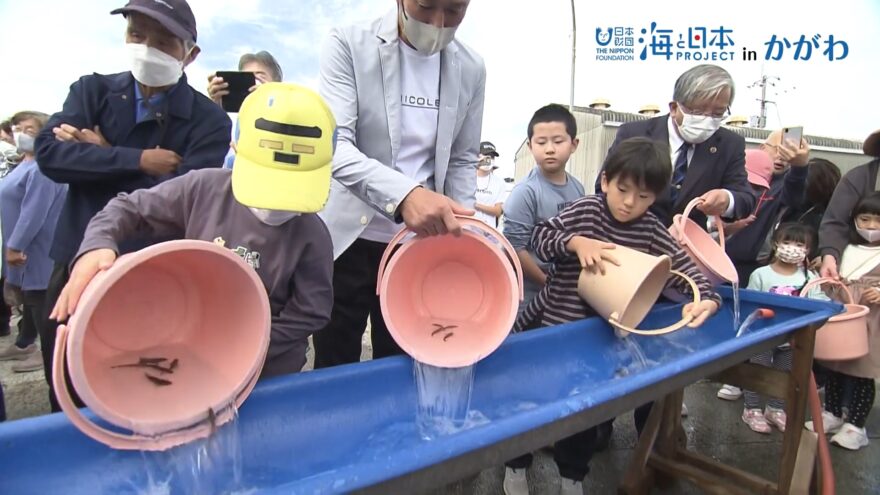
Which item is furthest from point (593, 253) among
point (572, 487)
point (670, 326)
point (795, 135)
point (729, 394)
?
point (729, 394)

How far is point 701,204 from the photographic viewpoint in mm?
2307

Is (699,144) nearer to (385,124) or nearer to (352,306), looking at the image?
(385,124)

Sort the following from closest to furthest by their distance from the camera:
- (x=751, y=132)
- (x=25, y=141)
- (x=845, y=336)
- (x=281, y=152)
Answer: (x=281, y=152) < (x=845, y=336) < (x=25, y=141) < (x=751, y=132)

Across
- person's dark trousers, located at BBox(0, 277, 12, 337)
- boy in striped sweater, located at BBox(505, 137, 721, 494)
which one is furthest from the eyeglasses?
person's dark trousers, located at BBox(0, 277, 12, 337)

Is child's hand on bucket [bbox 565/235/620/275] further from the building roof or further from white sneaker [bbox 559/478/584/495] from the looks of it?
the building roof

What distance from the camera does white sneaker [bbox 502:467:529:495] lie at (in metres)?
2.28

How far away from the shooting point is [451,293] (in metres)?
1.95

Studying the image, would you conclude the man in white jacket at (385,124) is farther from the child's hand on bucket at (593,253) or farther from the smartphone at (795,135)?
the smartphone at (795,135)

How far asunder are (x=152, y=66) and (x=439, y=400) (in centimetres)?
141

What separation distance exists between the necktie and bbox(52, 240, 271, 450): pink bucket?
6.62ft

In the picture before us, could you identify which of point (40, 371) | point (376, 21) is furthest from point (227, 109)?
point (40, 371)

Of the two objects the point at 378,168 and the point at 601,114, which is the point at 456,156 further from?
the point at 601,114

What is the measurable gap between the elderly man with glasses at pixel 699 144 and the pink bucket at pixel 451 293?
948mm

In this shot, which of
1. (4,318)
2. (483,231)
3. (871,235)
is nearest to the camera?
(483,231)
